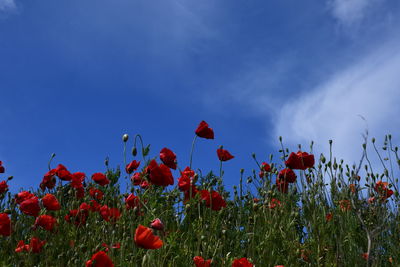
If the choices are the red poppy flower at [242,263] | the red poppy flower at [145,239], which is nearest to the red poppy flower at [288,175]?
the red poppy flower at [242,263]

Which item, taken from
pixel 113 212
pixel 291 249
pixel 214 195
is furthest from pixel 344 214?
pixel 113 212

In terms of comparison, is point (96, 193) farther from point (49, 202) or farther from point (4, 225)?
point (4, 225)

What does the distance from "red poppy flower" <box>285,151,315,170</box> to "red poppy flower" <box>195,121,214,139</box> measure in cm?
70

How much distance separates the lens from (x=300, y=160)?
404 cm

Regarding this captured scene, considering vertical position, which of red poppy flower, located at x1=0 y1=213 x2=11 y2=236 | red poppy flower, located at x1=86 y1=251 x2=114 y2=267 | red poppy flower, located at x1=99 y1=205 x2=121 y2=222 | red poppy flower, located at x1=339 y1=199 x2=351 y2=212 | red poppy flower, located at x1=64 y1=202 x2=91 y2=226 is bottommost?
red poppy flower, located at x1=86 y1=251 x2=114 y2=267

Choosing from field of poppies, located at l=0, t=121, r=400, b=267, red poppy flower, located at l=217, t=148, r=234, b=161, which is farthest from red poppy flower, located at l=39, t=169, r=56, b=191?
red poppy flower, located at l=217, t=148, r=234, b=161

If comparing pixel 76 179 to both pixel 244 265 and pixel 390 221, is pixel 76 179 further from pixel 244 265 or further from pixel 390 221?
pixel 390 221

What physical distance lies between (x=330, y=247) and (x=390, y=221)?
105cm

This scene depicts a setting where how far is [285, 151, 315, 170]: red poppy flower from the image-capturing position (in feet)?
13.3

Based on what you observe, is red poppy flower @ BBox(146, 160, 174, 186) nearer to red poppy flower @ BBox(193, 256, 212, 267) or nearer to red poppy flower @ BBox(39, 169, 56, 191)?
red poppy flower @ BBox(193, 256, 212, 267)

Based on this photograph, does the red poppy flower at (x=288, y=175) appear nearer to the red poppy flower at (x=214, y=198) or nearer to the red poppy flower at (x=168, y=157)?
the red poppy flower at (x=214, y=198)

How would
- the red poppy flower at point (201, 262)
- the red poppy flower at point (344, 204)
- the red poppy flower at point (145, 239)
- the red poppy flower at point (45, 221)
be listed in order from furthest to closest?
the red poppy flower at point (344, 204) → the red poppy flower at point (45, 221) → the red poppy flower at point (201, 262) → the red poppy flower at point (145, 239)

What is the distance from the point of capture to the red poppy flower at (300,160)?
4.04 meters

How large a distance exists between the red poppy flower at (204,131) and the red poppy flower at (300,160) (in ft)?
2.29
